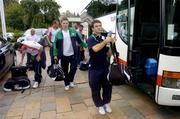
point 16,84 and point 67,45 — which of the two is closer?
point 67,45

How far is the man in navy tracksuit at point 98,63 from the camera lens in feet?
14.0

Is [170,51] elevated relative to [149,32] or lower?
lower

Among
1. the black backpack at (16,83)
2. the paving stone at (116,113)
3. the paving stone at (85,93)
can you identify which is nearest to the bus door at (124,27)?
the paving stone at (116,113)

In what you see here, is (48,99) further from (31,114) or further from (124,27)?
(124,27)

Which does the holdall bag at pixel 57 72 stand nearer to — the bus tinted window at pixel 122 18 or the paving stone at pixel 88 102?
the paving stone at pixel 88 102

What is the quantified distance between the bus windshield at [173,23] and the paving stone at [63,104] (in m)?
2.40

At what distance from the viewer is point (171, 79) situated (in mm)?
3898

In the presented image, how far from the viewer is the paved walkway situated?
4695mm

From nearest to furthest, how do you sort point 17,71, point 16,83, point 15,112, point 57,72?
point 15,112 < point 57,72 < point 16,83 < point 17,71

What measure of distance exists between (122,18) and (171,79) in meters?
2.50

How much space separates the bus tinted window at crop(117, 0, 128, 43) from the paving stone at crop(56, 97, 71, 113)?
1.87 m

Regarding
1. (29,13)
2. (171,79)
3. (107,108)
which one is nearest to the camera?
(171,79)

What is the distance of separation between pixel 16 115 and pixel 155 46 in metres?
3.10

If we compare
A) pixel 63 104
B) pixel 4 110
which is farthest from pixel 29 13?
pixel 63 104
